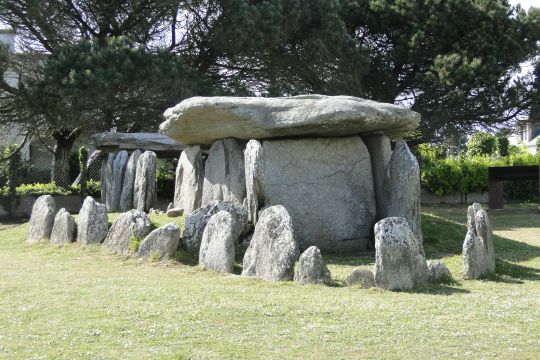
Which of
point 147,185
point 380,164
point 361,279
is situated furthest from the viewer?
point 147,185

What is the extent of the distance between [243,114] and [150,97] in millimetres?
11401

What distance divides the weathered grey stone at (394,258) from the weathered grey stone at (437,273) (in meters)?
0.42

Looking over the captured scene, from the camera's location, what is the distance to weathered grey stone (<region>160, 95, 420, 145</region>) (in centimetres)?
Answer: 1452

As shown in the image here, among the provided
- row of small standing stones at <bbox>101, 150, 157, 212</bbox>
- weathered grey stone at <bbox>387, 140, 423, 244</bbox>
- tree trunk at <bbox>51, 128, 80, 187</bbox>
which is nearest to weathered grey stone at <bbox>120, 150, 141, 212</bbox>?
row of small standing stones at <bbox>101, 150, 157, 212</bbox>

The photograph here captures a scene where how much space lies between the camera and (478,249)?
11.2 metres

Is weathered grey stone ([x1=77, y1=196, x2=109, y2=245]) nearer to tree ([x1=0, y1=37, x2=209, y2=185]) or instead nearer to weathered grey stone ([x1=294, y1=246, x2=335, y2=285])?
weathered grey stone ([x1=294, y1=246, x2=335, y2=285])

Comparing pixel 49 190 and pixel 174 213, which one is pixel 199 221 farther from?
pixel 49 190

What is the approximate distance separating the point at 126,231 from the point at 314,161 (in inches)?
166

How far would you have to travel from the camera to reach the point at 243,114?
15.0m

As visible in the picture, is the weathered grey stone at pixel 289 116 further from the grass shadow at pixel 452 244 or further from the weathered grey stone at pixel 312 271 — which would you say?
the weathered grey stone at pixel 312 271

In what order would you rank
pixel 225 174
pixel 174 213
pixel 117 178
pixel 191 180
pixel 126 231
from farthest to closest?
pixel 117 178
pixel 191 180
pixel 174 213
pixel 225 174
pixel 126 231

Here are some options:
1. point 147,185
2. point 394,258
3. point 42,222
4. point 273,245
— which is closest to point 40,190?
point 147,185

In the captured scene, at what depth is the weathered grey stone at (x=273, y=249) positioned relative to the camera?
10.8 metres

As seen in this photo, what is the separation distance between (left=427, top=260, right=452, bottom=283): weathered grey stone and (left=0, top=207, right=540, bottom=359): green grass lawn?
0.26m
